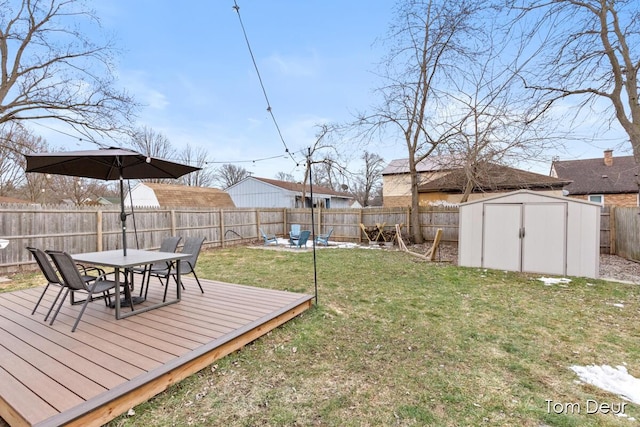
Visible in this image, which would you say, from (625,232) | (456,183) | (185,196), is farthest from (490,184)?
(185,196)

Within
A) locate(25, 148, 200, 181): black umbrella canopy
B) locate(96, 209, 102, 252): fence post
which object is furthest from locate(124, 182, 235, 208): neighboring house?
locate(25, 148, 200, 181): black umbrella canopy

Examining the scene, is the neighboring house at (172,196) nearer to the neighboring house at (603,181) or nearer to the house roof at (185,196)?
the house roof at (185,196)

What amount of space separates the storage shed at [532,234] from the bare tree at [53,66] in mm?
11874

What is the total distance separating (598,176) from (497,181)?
13.9 m

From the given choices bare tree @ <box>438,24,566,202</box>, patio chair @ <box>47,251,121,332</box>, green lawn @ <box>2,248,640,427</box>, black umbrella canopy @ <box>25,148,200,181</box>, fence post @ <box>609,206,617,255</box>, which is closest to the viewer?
green lawn @ <box>2,248,640,427</box>

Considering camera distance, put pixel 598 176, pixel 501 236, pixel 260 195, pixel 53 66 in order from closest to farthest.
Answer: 1. pixel 501 236
2. pixel 53 66
3. pixel 598 176
4. pixel 260 195

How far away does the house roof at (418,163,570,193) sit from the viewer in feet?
34.6

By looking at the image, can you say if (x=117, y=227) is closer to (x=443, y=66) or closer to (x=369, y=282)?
(x=369, y=282)

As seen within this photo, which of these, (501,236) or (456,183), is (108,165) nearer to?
(501,236)

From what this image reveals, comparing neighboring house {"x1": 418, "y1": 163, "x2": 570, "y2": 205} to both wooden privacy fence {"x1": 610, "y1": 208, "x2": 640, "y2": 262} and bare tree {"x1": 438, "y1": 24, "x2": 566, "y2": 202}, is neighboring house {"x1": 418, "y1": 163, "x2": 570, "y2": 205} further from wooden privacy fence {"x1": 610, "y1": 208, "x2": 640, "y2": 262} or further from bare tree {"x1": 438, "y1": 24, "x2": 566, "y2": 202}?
wooden privacy fence {"x1": 610, "y1": 208, "x2": 640, "y2": 262}

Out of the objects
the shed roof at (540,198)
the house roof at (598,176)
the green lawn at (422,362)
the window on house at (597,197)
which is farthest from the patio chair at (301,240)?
the window on house at (597,197)

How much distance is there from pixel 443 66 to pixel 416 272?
775 cm

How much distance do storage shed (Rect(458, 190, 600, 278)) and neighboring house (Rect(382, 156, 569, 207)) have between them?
11.2 feet

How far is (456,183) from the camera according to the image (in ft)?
46.2
